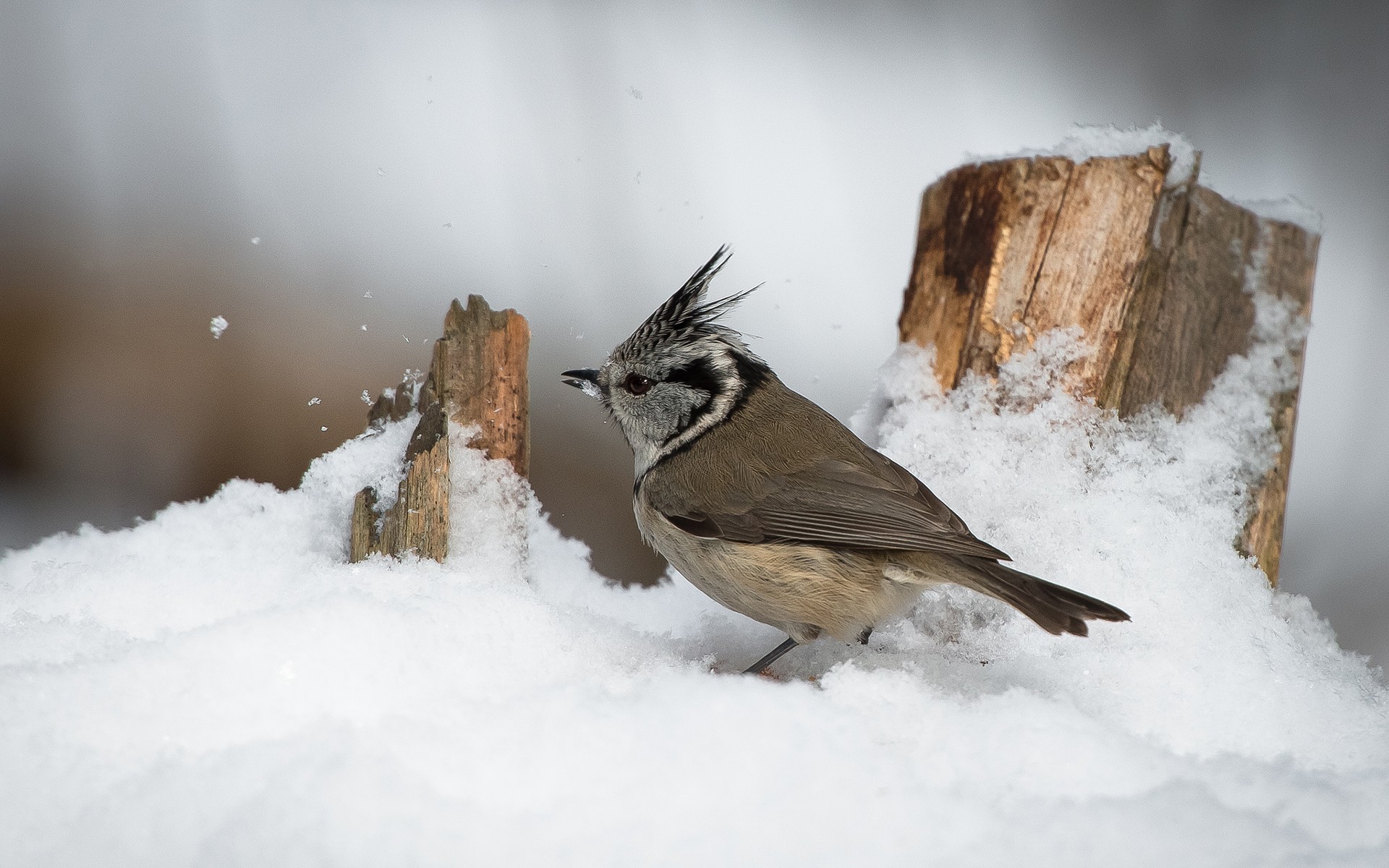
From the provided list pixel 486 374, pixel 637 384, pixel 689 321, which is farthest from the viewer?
pixel 637 384

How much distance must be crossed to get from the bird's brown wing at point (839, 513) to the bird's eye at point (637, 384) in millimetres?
468

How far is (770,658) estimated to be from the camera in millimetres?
2713

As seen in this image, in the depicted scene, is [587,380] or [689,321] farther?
[587,380]

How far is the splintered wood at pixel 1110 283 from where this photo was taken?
10.3ft

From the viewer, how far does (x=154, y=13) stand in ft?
16.3

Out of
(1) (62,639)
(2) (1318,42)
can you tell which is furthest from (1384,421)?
(1) (62,639)

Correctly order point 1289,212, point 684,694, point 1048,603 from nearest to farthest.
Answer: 1. point 684,694
2. point 1048,603
3. point 1289,212

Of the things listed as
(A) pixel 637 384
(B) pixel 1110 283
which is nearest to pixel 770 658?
(A) pixel 637 384

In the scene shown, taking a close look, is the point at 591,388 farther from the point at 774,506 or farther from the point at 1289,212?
the point at 1289,212

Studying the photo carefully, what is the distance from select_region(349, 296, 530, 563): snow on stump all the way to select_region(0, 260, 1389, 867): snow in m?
0.07

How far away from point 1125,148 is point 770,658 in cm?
207

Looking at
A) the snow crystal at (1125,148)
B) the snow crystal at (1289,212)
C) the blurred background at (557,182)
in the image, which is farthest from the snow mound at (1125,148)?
the blurred background at (557,182)

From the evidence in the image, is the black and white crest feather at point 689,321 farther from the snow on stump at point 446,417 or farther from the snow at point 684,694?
the snow at point 684,694

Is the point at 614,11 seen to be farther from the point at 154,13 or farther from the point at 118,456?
the point at 118,456
